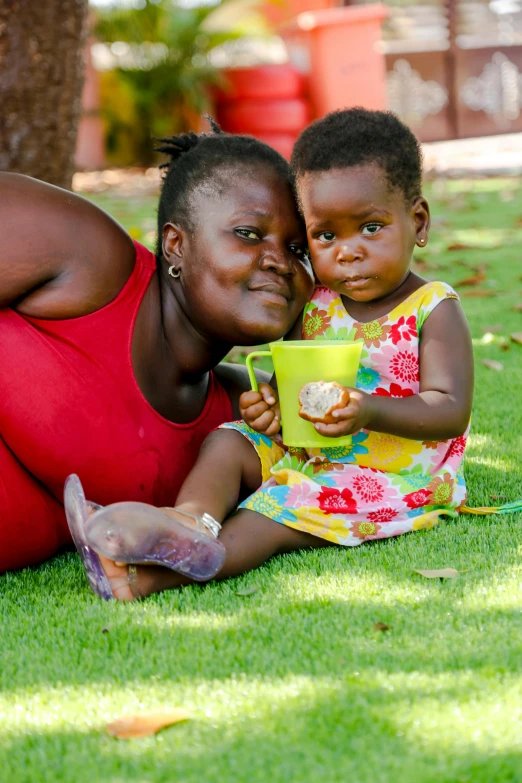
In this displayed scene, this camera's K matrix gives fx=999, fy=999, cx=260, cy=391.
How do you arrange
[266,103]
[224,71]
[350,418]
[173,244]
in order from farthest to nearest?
[224,71] → [266,103] → [173,244] → [350,418]

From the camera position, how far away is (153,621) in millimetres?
2207

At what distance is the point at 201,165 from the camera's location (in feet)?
9.65

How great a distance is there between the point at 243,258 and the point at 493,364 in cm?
198

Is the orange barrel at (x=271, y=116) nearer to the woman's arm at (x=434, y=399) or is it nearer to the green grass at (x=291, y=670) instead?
the woman's arm at (x=434, y=399)

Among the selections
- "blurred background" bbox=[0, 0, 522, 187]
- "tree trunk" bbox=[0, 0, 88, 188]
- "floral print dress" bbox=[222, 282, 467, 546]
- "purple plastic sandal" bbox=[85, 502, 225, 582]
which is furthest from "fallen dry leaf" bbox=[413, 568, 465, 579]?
"blurred background" bbox=[0, 0, 522, 187]

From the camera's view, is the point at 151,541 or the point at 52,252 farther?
the point at 52,252

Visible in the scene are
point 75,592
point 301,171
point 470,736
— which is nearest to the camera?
point 470,736

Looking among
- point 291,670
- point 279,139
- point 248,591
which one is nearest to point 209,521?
point 248,591

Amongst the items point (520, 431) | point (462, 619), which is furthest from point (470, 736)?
point (520, 431)

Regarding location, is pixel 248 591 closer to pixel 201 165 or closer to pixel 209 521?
pixel 209 521

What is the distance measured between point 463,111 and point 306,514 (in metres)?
16.4

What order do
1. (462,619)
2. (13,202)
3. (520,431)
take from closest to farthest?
(462,619) < (13,202) < (520,431)

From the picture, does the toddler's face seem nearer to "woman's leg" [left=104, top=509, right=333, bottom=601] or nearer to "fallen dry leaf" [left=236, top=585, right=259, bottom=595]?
"woman's leg" [left=104, top=509, right=333, bottom=601]

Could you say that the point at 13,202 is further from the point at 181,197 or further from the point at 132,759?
the point at 132,759
